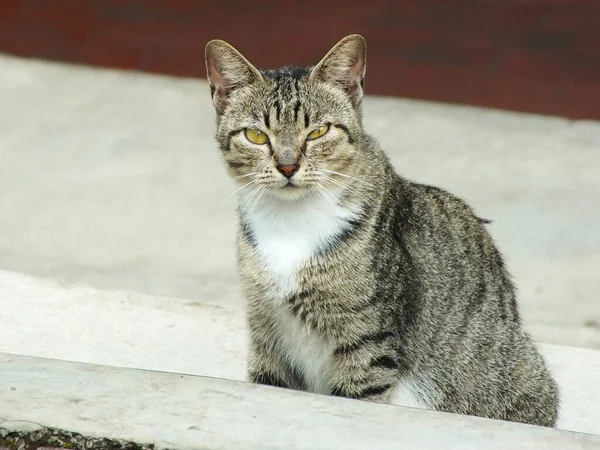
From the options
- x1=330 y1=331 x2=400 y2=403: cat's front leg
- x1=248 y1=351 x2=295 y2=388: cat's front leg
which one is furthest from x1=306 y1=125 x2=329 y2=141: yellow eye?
x1=248 y1=351 x2=295 y2=388: cat's front leg

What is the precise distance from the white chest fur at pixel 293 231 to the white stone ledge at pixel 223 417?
1.59 feet

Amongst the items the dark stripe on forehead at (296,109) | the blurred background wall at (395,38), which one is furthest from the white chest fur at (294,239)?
the blurred background wall at (395,38)

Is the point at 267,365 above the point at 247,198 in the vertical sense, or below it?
below

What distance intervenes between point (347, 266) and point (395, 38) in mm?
4415

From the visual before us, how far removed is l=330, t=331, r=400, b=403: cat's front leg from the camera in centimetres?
345

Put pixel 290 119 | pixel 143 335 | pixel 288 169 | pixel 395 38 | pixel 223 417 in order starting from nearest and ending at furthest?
1. pixel 223 417
2. pixel 288 169
3. pixel 290 119
4. pixel 143 335
5. pixel 395 38

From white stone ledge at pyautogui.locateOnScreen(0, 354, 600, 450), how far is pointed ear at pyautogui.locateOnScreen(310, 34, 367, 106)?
3.67ft

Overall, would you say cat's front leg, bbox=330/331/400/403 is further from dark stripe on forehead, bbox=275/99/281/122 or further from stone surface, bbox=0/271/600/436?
stone surface, bbox=0/271/600/436

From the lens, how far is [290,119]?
11.5ft

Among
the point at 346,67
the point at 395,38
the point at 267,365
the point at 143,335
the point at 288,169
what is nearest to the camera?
the point at 288,169

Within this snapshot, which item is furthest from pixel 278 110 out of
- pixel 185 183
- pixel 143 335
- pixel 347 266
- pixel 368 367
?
pixel 185 183

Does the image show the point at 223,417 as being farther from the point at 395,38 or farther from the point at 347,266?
the point at 395,38

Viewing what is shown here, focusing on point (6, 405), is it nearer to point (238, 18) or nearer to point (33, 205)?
point (33, 205)

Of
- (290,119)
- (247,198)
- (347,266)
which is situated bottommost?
(347,266)
